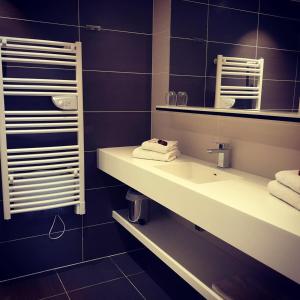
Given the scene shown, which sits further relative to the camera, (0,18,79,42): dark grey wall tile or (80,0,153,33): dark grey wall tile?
(80,0,153,33): dark grey wall tile

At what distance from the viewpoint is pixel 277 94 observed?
1.66 metres

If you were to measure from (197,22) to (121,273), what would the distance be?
1840 millimetres

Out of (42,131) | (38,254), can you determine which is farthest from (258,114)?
(38,254)

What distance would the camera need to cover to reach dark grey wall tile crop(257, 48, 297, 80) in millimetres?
1572

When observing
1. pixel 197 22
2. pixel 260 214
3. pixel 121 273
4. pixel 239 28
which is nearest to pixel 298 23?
pixel 239 28

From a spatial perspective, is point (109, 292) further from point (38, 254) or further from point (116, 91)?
point (116, 91)

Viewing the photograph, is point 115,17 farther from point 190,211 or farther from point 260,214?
point 260,214

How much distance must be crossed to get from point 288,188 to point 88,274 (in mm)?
1679

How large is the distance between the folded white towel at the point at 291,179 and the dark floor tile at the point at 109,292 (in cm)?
130

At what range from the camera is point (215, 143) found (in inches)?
82.2

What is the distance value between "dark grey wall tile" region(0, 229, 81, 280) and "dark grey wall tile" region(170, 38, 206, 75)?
55.7 inches

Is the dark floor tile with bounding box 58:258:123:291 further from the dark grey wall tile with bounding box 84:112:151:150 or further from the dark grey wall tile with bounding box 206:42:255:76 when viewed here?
the dark grey wall tile with bounding box 206:42:255:76

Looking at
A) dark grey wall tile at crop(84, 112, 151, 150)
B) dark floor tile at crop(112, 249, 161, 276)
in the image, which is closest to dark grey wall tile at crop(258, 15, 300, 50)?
dark grey wall tile at crop(84, 112, 151, 150)

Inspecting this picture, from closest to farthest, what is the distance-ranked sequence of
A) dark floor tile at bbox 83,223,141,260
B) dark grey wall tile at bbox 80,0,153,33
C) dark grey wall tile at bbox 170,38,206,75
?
dark grey wall tile at bbox 170,38,206,75 → dark grey wall tile at bbox 80,0,153,33 → dark floor tile at bbox 83,223,141,260
